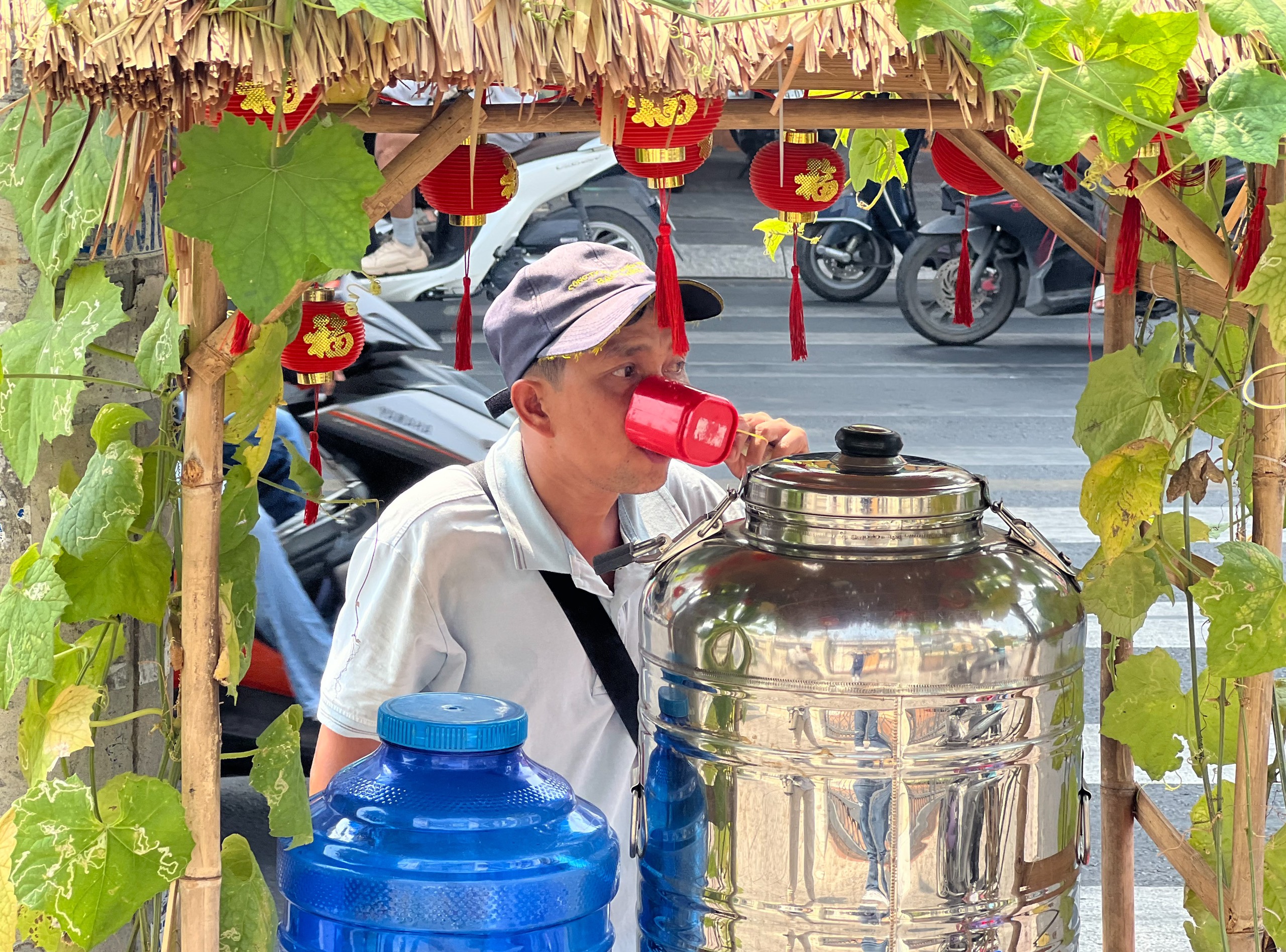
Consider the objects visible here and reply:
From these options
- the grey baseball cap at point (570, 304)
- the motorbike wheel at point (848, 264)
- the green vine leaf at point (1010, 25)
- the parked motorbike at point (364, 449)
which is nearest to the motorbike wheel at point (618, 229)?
the motorbike wheel at point (848, 264)

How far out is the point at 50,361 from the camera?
1383 mm

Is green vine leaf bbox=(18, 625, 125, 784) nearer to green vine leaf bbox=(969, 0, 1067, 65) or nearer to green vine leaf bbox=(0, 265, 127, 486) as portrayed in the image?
green vine leaf bbox=(0, 265, 127, 486)

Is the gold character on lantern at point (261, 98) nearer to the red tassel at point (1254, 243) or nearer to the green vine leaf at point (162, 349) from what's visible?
the green vine leaf at point (162, 349)

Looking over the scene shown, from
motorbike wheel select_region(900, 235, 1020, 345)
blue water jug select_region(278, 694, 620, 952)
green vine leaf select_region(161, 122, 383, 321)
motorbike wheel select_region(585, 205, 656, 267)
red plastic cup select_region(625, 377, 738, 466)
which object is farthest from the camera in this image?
motorbike wheel select_region(585, 205, 656, 267)

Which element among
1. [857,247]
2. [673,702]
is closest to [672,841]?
Answer: [673,702]

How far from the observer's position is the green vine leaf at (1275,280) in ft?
4.19

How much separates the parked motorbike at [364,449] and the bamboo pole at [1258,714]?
88.2 inches

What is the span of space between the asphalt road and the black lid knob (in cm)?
268

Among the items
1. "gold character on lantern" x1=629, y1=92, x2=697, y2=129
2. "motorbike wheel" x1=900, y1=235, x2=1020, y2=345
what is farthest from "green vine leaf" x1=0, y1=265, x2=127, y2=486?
"motorbike wheel" x1=900, y1=235, x2=1020, y2=345

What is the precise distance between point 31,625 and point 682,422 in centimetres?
80

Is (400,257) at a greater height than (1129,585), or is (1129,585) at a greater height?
(400,257)

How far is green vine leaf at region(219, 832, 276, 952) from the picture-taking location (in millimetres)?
1464

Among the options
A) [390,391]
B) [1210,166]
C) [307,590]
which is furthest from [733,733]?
[390,391]

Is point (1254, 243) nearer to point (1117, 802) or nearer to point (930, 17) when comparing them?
point (930, 17)
